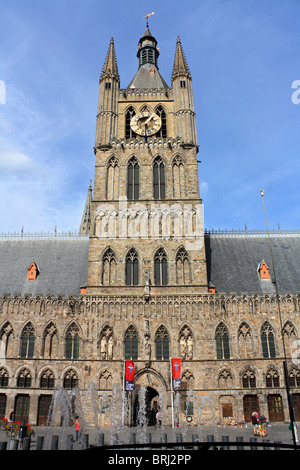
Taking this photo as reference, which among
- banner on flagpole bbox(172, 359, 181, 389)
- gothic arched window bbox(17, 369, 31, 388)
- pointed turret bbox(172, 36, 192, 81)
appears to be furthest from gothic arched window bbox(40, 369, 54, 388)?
pointed turret bbox(172, 36, 192, 81)

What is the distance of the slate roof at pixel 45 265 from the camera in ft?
103

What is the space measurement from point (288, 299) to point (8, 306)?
21859 millimetres

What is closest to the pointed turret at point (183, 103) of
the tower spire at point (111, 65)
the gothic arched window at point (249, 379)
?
the tower spire at point (111, 65)

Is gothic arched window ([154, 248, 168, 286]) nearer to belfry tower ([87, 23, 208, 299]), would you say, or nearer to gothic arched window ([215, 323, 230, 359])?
belfry tower ([87, 23, 208, 299])

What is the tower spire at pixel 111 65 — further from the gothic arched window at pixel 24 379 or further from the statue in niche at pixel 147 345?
the gothic arched window at pixel 24 379

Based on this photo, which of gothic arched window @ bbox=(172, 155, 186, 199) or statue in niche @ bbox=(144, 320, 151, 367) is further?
gothic arched window @ bbox=(172, 155, 186, 199)

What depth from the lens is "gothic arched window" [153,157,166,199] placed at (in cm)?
3209

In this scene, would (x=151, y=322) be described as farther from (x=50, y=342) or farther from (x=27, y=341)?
(x=27, y=341)

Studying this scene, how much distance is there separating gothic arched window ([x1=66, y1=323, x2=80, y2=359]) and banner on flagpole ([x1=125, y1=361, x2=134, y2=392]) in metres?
4.10

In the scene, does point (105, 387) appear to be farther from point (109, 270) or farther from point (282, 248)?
point (282, 248)

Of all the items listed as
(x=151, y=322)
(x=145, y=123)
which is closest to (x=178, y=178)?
(x=145, y=123)

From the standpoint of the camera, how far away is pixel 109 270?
29.7 metres

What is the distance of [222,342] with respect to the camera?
28.1 metres

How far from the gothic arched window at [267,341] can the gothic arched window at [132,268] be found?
10.4 m
